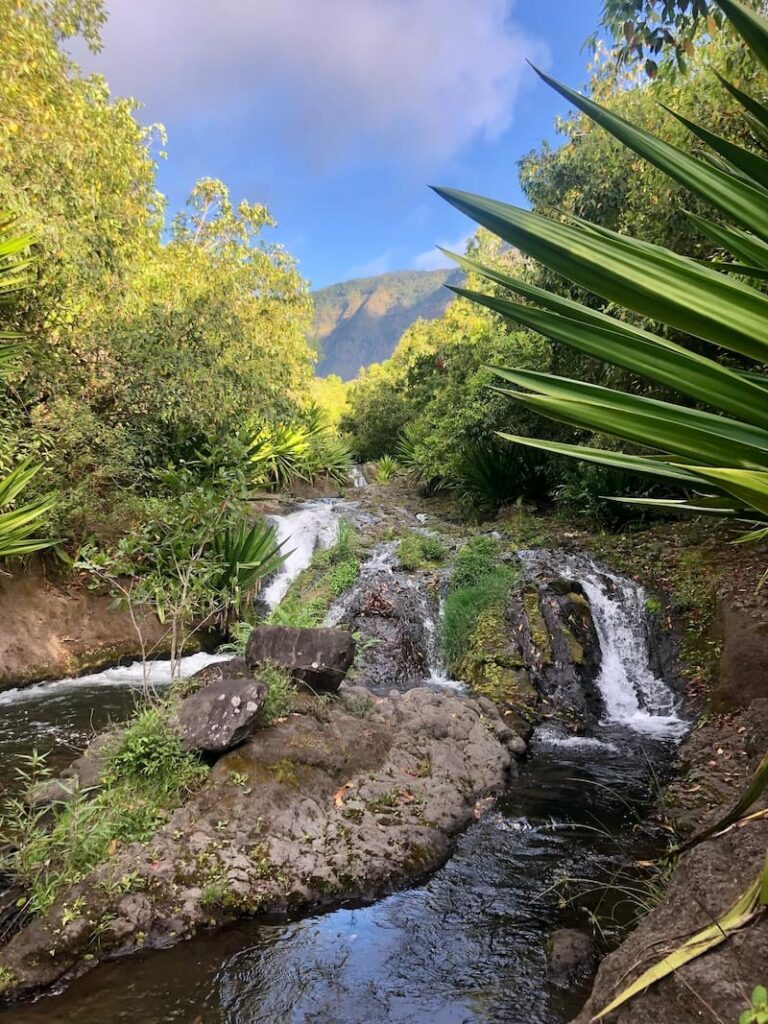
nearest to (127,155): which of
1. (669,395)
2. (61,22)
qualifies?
(61,22)

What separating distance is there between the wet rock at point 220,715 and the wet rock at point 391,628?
2.97 metres

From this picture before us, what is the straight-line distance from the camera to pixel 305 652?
5684 millimetres

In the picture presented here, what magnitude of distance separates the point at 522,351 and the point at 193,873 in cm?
1080

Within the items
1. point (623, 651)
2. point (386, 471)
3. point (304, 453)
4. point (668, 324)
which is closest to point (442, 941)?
point (668, 324)

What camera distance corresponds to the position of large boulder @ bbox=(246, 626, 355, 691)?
564cm

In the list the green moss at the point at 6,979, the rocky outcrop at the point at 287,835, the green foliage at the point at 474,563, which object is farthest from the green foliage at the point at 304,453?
the green moss at the point at 6,979

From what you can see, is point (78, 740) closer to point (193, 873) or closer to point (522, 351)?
point (193, 873)

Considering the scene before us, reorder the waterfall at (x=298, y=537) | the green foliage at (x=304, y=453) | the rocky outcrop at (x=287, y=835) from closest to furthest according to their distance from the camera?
1. the rocky outcrop at (x=287, y=835)
2. the waterfall at (x=298, y=537)
3. the green foliage at (x=304, y=453)

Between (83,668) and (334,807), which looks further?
(83,668)

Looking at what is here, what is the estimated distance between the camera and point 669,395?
8352mm

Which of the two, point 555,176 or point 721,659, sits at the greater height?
point 555,176

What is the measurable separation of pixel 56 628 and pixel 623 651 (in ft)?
23.5

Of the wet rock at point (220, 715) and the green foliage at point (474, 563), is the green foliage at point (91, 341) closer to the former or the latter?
the wet rock at point (220, 715)

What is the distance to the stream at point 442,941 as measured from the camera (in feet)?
9.91
